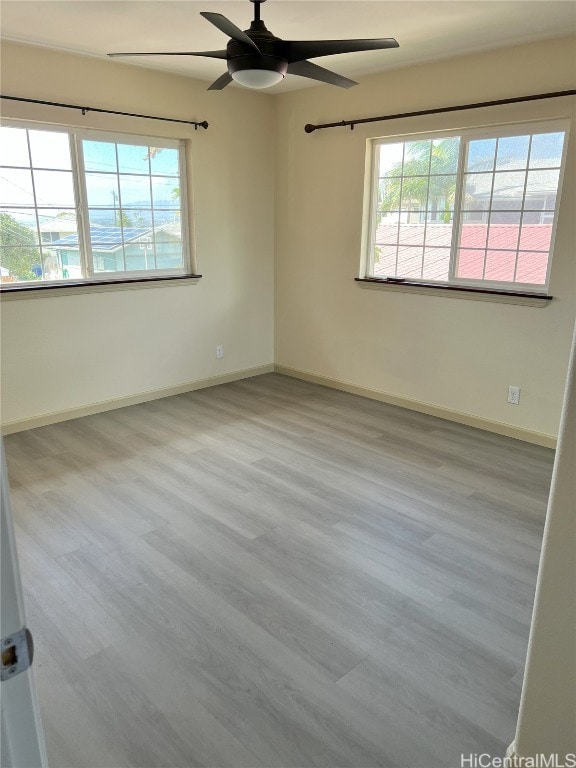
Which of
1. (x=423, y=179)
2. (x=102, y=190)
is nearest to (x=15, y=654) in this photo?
(x=102, y=190)

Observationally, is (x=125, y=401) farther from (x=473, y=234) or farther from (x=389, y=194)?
(x=473, y=234)

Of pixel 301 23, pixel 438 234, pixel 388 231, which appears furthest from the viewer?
pixel 388 231

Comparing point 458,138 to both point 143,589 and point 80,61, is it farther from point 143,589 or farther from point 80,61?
point 143,589

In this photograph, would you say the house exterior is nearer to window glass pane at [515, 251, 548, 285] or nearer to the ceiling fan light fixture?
the ceiling fan light fixture

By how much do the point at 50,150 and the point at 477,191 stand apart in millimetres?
3004

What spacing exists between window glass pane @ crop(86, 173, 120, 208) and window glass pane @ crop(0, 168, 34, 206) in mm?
421

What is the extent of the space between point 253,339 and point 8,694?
475cm

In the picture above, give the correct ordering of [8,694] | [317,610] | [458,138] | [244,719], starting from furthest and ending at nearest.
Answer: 1. [458,138]
2. [317,610]
3. [244,719]
4. [8,694]

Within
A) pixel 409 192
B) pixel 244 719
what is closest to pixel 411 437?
pixel 409 192

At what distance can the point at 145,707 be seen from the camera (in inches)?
68.7

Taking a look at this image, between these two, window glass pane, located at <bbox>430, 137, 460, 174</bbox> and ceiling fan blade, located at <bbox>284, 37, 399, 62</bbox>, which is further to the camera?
window glass pane, located at <bbox>430, 137, 460, 174</bbox>

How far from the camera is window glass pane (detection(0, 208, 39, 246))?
12.1 ft

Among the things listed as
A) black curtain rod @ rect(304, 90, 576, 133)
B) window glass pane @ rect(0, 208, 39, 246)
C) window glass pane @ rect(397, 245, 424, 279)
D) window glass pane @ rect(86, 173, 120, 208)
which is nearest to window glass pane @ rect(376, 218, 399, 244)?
window glass pane @ rect(397, 245, 424, 279)

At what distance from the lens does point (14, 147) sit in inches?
144
